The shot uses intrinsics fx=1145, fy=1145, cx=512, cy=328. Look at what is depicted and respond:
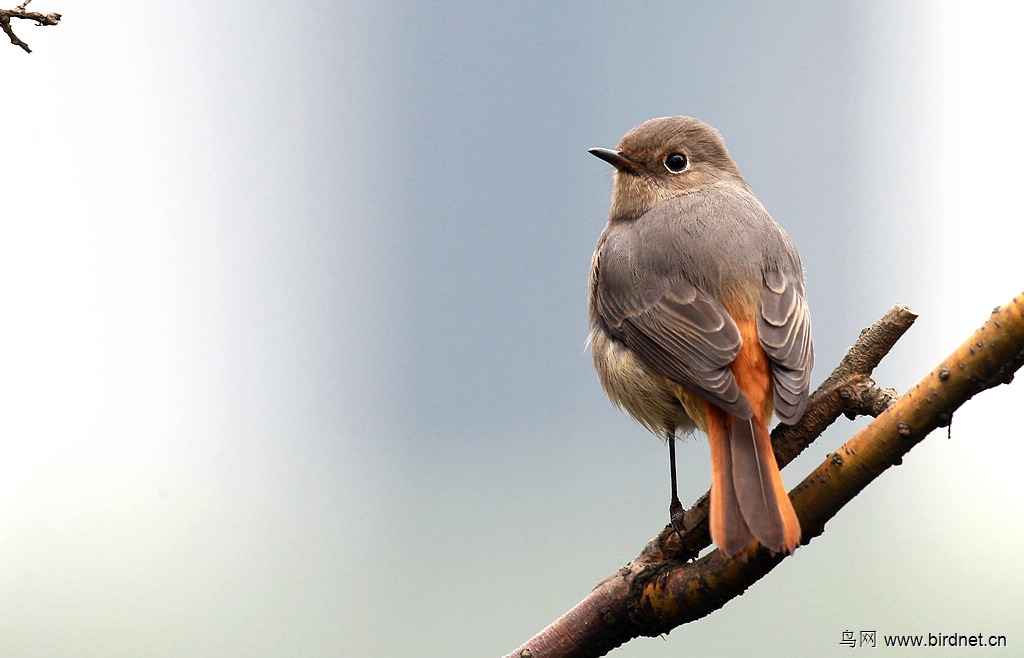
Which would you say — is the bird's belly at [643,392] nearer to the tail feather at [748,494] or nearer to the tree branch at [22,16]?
the tail feather at [748,494]

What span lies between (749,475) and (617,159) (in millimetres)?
2064

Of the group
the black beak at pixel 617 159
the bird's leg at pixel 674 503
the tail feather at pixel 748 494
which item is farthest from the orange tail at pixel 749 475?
the black beak at pixel 617 159

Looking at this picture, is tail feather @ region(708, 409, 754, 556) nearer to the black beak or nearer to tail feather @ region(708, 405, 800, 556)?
tail feather @ region(708, 405, 800, 556)

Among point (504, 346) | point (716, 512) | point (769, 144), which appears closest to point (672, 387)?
point (716, 512)

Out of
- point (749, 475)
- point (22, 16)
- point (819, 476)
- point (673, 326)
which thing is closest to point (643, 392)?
point (673, 326)

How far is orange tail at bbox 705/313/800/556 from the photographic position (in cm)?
273

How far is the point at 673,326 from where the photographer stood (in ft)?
12.5

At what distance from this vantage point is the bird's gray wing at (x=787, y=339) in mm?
3176

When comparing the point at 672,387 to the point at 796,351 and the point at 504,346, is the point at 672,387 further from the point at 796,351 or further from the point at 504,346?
the point at 504,346

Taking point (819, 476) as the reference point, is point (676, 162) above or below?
above

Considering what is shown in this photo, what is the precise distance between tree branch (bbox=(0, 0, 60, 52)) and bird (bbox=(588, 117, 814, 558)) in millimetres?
1859

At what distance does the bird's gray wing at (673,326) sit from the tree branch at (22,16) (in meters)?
2.08

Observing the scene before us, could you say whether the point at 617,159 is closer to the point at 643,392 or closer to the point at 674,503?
the point at 643,392

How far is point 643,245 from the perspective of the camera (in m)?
4.23
